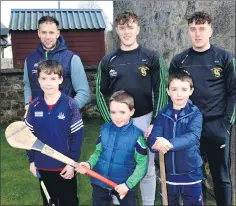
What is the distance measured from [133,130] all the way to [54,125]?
2.07 feet

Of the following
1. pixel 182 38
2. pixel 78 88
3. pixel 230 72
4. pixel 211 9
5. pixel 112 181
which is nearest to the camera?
pixel 112 181

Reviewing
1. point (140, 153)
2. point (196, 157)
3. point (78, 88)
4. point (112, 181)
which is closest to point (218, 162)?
point (196, 157)

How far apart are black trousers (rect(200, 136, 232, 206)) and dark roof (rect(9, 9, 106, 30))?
690 centimetres

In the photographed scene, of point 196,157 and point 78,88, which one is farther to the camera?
point 78,88

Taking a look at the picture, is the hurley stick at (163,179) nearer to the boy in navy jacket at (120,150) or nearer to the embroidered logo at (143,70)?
the boy in navy jacket at (120,150)

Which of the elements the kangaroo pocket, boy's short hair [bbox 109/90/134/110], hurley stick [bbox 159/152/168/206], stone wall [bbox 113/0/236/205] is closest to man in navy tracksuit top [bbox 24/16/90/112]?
boy's short hair [bbox 109/90/134/110]

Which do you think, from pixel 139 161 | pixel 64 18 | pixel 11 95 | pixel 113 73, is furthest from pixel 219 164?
pixel 64 18

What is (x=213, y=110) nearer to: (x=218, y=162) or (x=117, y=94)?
(x=218, y=162)

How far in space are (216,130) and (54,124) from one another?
1388 millimetres

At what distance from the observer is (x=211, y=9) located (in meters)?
3.30

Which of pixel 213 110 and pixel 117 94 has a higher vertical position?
pixel 117 94

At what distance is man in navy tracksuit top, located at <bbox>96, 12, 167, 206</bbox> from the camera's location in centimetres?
278

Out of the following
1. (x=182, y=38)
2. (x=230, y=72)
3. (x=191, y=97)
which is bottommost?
(x=191, y=97)

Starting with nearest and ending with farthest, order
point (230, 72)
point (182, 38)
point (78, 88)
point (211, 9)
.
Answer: point (230, 72) → point (78, 88) → point (211, 9) → point (182, 38)
